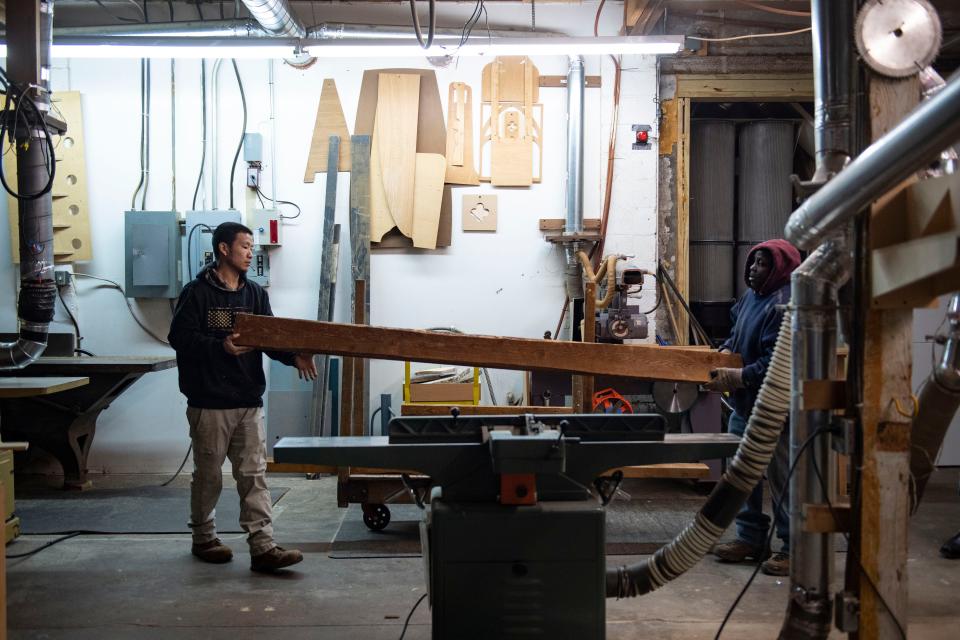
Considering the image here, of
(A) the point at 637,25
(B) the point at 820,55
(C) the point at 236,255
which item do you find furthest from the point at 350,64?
(B) the point at 820,55

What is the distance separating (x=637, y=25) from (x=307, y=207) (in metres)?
2.53

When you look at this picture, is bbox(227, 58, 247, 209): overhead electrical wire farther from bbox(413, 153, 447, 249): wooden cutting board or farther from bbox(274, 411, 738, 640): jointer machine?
bbox(274, 411, 738, 640): jointer machine

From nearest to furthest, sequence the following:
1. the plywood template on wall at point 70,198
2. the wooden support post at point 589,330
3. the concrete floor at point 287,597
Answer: the concrete floor at point 287,597, the wooden support post at point 589,330, the plywood template on wall at point 70,198

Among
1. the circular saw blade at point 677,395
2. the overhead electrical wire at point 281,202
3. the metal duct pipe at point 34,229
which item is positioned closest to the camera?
the metal duct pipe at point 34,229

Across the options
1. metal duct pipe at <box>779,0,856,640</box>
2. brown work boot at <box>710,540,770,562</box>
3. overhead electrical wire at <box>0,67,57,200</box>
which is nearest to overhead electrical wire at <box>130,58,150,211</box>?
overhead electrical wire at <box>0,67,57,200</box>

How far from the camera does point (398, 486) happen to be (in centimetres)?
353

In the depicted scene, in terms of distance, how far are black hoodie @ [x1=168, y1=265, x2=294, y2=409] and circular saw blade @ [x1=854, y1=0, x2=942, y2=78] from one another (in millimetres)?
2387

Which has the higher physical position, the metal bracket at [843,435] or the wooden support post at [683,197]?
the wooden support post at [683,197]

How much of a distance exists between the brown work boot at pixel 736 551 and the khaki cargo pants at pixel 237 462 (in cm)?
198

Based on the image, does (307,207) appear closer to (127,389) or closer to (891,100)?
(127,389)

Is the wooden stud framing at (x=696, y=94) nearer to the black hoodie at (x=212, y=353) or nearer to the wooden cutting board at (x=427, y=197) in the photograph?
the wooden cutting board at (x=427, y=197)

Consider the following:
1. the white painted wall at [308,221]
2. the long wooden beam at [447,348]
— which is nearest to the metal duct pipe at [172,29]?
the white painted wall at [308,221]

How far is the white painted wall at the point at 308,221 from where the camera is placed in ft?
16.4

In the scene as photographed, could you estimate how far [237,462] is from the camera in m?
3.16
